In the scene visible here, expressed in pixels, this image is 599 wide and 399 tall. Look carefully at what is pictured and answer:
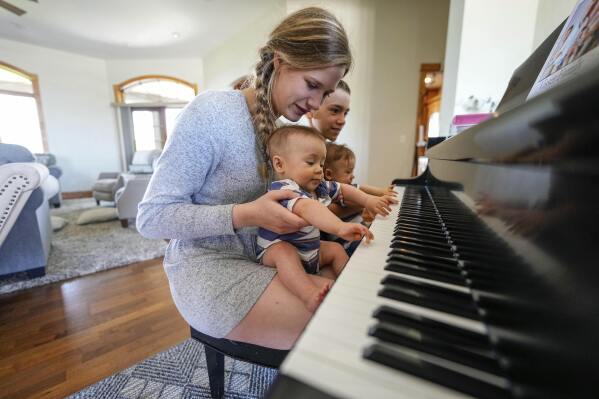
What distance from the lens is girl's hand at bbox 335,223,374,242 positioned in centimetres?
57

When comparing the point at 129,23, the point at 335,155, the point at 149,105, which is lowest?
the point at 335,155

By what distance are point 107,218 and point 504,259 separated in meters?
4.35

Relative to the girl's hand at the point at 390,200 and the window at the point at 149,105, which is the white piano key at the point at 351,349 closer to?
the girl's hand at the point at 390,200

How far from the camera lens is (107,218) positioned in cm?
366

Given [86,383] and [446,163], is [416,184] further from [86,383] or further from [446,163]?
[86,383]

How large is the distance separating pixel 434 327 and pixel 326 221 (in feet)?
1.15

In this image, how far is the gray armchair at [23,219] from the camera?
165 cm

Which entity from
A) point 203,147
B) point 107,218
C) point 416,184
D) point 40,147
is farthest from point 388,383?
point 40,147

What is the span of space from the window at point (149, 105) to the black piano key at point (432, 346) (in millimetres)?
7726

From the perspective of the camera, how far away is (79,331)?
56.4 inches

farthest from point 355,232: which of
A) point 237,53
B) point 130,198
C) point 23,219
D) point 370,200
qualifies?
point 237,53

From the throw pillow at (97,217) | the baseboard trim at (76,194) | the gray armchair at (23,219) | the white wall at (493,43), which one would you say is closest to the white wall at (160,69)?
the baseboard trim at (76,194)

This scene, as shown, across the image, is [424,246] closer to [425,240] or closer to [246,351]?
[425,240]

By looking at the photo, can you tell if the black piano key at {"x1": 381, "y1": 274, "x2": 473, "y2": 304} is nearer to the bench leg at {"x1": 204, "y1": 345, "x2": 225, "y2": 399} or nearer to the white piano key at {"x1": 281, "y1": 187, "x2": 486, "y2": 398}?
the white piano key at {"x1": 281, "y1": 187, "x2": 486, "y2": 398}
